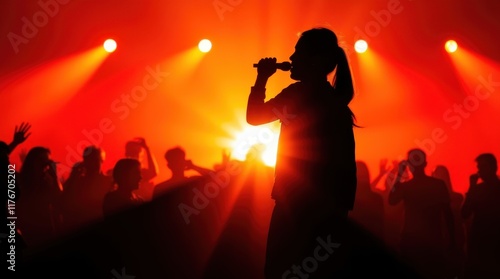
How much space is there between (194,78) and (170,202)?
544 cm

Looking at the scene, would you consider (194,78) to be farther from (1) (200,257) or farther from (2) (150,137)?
(1) (200,257)

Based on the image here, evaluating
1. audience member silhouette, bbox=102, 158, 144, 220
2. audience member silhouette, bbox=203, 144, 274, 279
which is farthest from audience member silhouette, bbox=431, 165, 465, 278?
audience member silhouette, bbox=102, 158, 144, 220

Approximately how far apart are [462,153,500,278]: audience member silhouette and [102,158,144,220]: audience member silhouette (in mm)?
3005

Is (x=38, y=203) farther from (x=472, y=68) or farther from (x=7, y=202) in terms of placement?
(x=472, y=68)

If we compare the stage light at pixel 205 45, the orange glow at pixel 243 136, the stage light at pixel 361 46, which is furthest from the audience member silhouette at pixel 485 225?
the stage light at pixel 205 45

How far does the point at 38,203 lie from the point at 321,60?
3.61 meters

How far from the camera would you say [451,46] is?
1005 cm

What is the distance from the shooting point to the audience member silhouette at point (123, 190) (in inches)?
177

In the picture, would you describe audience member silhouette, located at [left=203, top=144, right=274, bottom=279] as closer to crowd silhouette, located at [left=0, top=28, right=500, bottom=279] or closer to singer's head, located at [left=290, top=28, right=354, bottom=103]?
crowd silhouette, located at [left=0, top=28, right=500, bottom=279]

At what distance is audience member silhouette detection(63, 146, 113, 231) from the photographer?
17.8ft

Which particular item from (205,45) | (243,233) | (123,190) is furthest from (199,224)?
(205,45)

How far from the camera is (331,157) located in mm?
2320

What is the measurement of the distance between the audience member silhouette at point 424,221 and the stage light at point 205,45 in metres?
5.46

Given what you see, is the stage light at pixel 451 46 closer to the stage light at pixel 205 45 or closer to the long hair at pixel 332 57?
the stage light at pixel 205 45
